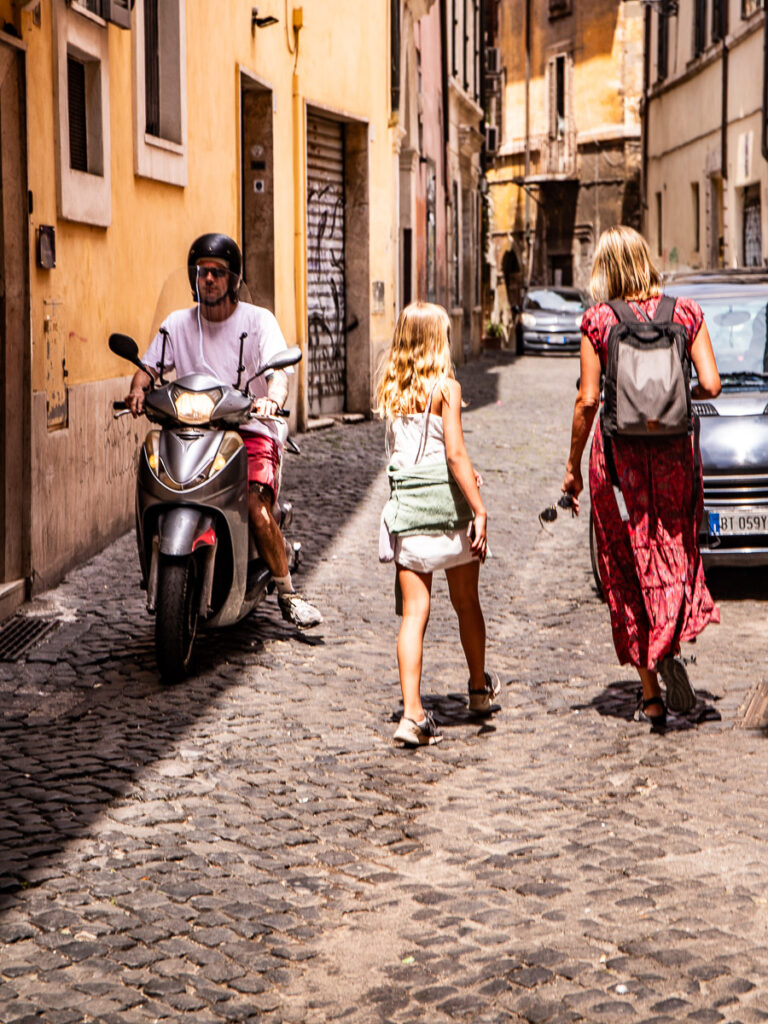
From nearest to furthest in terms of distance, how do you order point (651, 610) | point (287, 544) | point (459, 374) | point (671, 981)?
point (671, 981) → point (651, 610) → point (287, 544) → point (459, 374)

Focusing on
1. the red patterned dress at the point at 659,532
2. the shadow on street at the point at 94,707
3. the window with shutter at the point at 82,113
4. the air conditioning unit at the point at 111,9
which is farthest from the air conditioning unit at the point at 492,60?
the red patterned dress at the point at 659,532

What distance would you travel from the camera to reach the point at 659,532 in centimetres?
580

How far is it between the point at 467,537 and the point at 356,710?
867 millimetres

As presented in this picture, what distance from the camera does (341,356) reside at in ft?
60.5

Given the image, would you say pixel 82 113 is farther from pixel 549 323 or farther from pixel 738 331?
pixel 549 323

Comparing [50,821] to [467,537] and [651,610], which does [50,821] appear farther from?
[651,610]

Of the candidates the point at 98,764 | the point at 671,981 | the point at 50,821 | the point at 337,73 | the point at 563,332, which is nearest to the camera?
the point at 671,981

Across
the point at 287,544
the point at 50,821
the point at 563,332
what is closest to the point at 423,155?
the point at 563,332

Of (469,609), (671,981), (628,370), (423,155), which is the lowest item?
(671,981)

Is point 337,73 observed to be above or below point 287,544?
above

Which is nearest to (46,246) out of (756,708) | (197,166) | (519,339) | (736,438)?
(736,438)

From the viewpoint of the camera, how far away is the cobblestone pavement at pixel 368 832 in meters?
3.59

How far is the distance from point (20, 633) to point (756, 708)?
3298mm

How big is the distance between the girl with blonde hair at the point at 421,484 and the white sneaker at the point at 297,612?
160 centimetres
